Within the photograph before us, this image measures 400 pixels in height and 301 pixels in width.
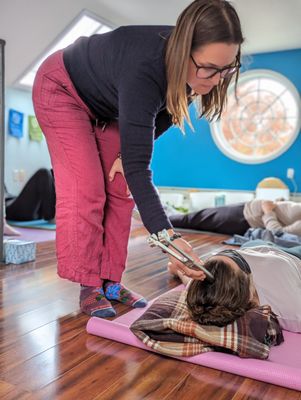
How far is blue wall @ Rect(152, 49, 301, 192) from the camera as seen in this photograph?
5.00 metres

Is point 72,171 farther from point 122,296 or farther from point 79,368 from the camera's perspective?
point 79,368

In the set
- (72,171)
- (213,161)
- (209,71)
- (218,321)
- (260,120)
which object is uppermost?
(260,120)

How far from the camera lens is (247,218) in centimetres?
365

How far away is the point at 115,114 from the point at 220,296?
2.41 ft

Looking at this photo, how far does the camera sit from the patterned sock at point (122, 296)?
161 centimetres

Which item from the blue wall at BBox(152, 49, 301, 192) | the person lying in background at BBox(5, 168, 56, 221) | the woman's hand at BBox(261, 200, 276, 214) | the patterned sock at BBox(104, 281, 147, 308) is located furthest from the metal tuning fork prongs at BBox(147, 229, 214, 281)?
the blue wall at BBox(152, 49, 301, 192)

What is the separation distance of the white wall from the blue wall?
5.58ft

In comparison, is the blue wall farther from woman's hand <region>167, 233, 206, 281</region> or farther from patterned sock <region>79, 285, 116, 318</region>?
woman's hand <region>167, 233, 206, 281</region>

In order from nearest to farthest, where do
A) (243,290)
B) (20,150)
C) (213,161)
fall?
(243,290) → (20,150) → (213,161)

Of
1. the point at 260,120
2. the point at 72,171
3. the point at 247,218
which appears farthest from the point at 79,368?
the point at 260,120

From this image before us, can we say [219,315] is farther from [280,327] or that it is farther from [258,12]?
[258,12]

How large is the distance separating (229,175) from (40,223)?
2553 millimetres

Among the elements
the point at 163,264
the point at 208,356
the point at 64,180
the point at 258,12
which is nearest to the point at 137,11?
the point at 258,12

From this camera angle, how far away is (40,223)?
12.8 feet
